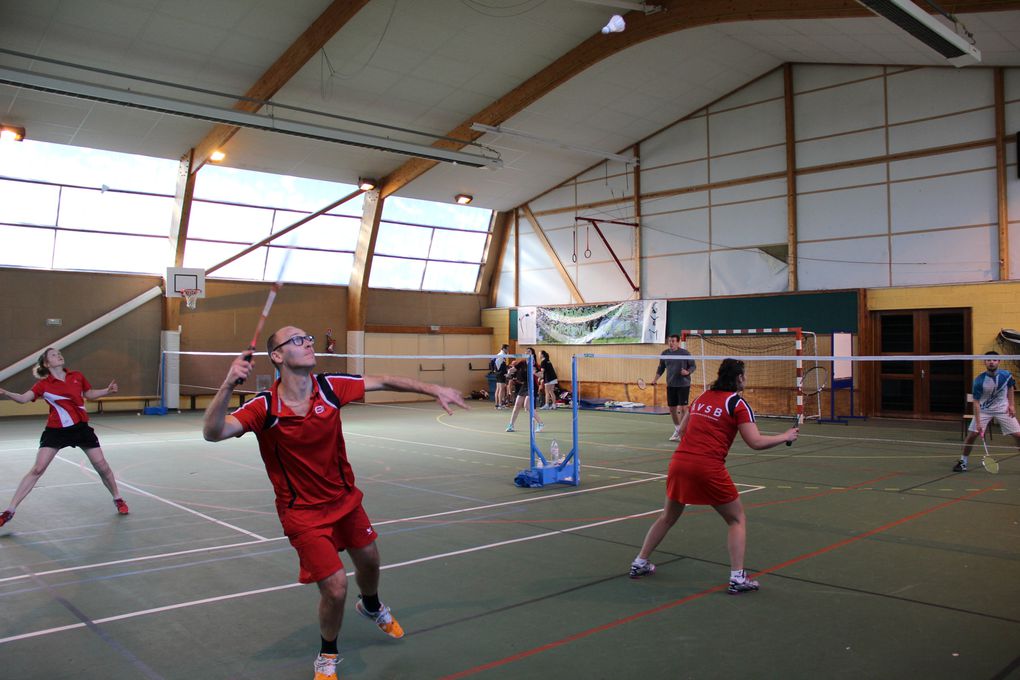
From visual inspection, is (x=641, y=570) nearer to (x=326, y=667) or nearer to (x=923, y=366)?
(x=326, y=667)

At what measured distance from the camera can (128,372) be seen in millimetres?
22781

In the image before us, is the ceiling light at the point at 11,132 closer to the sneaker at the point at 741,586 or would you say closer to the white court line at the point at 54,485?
the white court line at the point at 54,485

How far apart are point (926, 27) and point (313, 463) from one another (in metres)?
11.5

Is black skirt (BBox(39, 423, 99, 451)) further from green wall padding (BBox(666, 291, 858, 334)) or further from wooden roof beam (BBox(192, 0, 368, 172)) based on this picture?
green wall padding (BBox(666, 291, 858, 334))

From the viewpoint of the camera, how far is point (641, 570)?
6.05m

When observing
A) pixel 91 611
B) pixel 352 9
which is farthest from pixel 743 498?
pixel 352 9

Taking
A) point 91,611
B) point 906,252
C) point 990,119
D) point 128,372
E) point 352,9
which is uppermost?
point 352,9

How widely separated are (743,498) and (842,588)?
11.8 feet

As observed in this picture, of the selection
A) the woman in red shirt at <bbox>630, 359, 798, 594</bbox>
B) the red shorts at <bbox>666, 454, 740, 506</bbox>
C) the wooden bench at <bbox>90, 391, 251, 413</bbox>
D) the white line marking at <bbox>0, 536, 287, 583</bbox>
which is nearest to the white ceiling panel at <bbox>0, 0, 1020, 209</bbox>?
the wooden bench at <bbox>90, 391, 251, 413</bbox>

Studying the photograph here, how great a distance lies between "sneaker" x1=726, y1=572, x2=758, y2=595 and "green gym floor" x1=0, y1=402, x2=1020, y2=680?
3.8 inches

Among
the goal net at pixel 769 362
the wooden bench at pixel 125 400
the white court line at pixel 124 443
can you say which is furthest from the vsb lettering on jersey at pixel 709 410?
the wooden bench at pixel 125 400

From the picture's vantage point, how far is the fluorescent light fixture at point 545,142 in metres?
20.7

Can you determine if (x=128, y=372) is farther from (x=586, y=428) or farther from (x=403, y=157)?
(x=586, y=428)

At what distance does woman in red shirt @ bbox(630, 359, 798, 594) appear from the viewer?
5.65 m
